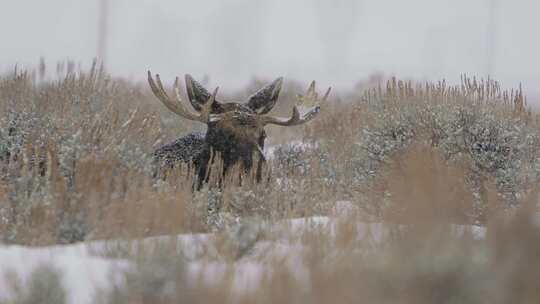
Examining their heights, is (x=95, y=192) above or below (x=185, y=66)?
below

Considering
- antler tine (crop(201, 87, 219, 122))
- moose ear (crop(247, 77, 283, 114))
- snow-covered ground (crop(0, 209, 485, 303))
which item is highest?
moose ear (crop(247, 77, 283, 114))

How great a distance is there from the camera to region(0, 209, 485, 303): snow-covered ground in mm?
3697

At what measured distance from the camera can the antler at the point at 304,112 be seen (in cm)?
698

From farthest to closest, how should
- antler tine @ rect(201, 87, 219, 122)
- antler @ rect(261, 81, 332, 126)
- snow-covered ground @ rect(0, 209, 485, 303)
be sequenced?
antler @ rect(261, 81, 332, 126), antler tine @ rect(201, 87, 219, 122), snow-covered ground @ rect(0, 209, 485, 303)

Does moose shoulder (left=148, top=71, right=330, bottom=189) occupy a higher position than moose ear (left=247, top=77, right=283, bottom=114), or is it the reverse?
moose ear (left=247, top=77, right=283, bottom=114)

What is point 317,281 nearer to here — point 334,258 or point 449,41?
point 334,258

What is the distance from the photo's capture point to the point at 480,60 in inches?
1633

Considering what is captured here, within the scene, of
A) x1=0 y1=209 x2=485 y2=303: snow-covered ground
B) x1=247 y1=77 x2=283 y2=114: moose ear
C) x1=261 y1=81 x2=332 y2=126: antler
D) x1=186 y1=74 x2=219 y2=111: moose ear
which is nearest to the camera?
x1=0 y1=209 x2=485 y2=303: snow-covered ground

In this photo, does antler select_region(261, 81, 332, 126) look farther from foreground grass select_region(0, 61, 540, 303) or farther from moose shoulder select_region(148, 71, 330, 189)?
foreground grass select_region(0, 61, 540, 303)

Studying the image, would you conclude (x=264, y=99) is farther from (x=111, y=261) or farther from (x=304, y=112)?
(x=111, y=261)

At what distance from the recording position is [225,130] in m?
6.81

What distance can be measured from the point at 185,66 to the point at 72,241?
129ft

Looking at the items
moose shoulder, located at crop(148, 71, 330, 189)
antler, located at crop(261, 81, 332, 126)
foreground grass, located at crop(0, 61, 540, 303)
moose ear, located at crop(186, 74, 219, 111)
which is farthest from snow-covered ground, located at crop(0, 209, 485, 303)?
moose ear, located at crop(186, 74, 219, 111)

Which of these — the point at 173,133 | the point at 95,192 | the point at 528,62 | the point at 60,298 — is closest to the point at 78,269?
the point at 60,298
